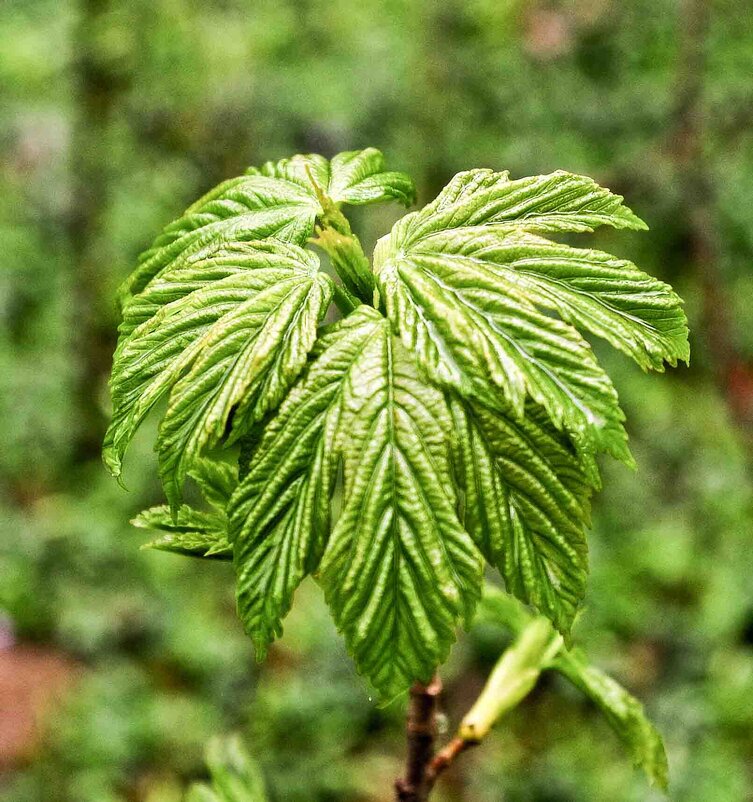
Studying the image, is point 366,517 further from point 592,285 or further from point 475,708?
point 475,708

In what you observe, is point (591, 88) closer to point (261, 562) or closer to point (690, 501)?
point (690, 501)

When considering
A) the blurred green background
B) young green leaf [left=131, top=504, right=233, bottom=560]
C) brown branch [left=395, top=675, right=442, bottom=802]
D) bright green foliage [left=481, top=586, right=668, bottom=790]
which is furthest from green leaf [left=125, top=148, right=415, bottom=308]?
the blurred green background

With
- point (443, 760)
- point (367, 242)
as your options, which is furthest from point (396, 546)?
point (367, 242)

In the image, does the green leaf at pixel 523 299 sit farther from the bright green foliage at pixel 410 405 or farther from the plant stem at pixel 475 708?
the plant stem at pixel 475 708

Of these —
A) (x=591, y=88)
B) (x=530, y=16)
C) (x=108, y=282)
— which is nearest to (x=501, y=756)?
(x=108, y=282)

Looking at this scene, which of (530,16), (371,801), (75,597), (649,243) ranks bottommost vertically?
(371,801)

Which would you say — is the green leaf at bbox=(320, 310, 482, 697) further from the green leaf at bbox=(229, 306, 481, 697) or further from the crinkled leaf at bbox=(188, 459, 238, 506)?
the crinkled leaf at bbox=(188, 459, 238, 506)

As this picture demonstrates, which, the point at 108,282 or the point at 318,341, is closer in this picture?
the point at 318,341
